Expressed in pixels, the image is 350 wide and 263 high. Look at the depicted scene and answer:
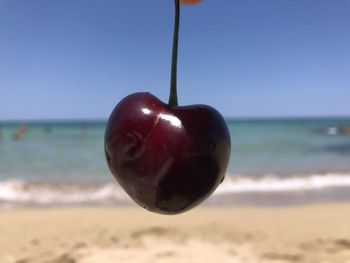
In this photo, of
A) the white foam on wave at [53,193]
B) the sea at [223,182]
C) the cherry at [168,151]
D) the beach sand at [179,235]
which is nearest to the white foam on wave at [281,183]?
the sea at [223,182]

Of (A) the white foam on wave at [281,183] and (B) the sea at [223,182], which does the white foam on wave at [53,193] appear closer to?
(B) the sea at [223,182]

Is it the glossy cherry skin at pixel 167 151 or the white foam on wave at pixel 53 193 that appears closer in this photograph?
the glossy cherry skin at pixel 167 151

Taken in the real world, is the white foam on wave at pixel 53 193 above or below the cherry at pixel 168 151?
below

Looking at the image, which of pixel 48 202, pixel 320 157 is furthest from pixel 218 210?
pixel 320 157

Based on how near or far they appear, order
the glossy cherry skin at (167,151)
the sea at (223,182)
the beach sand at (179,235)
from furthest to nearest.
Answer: the sea at (223,182) < the beach sand at (179,235) < the glossy cherry skin at (167,151)

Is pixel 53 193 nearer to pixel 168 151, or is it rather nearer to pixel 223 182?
pixel 223 182

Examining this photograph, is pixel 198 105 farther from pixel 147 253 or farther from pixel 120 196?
pixel 120 196
